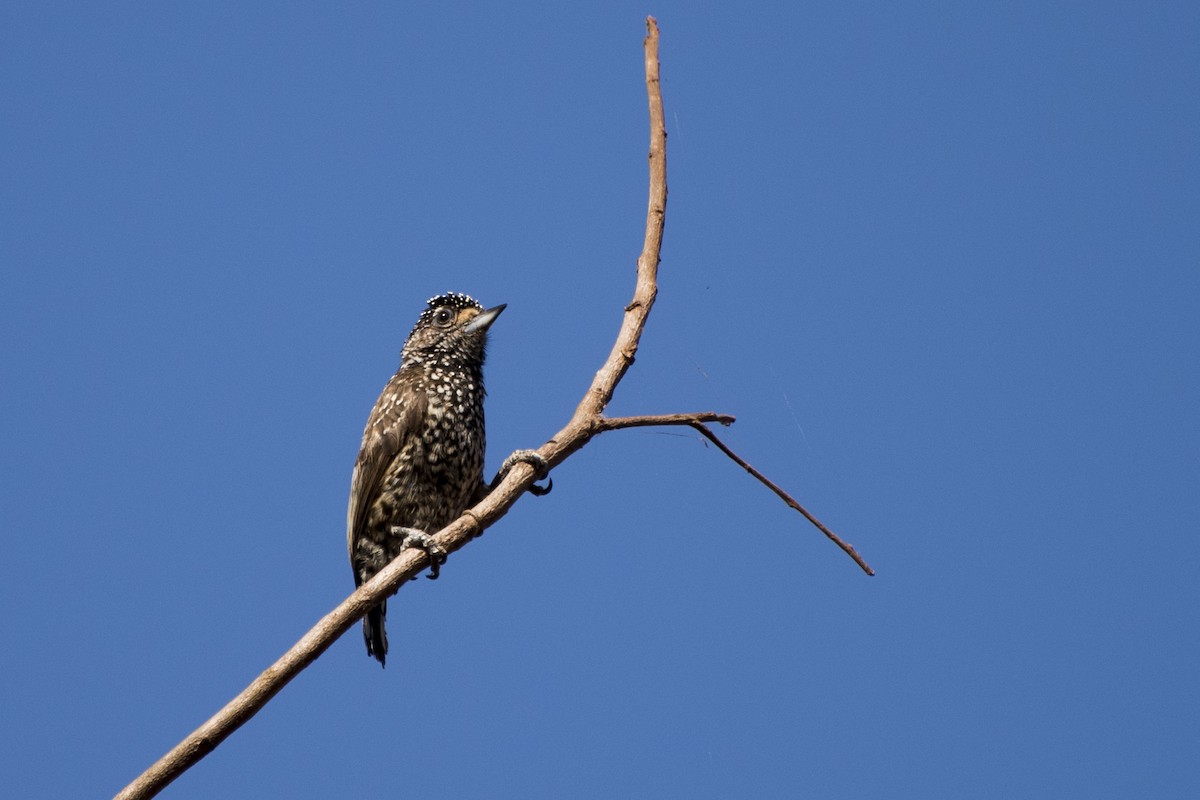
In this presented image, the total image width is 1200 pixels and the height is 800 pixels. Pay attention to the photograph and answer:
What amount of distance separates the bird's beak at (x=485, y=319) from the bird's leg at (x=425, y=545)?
1105 mm

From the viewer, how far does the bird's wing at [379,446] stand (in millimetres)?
5441

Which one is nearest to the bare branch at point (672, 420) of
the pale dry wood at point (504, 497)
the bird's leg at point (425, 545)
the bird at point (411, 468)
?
the pale dry wood at point (504, 497)

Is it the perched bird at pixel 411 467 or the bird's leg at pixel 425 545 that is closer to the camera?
the bird's leg at pixel 425 545

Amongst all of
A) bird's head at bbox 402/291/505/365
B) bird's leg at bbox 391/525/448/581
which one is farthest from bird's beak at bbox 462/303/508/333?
bird's leg at bbox 391/525/448/581

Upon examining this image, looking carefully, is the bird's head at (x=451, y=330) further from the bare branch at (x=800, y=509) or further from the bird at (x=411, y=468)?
the bare branch at (x=800, y=509)

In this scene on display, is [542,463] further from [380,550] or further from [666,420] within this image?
[380,550]

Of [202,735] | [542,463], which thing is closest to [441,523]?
[542,463]

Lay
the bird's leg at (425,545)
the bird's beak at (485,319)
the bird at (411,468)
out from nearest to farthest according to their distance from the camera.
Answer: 1. the bird's leg at (425,545)
2. the bird at (411,468)
3. the bird's beak at (485,319)

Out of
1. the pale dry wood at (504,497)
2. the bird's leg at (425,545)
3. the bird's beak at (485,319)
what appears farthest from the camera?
the bird's beak at (485,319)

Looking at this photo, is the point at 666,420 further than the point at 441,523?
No

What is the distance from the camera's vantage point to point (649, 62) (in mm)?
4301

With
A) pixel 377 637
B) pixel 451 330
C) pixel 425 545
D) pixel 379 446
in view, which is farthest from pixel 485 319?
pixel 425 545

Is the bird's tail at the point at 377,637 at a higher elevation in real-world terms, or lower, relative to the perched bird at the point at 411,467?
lower

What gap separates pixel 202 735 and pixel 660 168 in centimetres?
237
